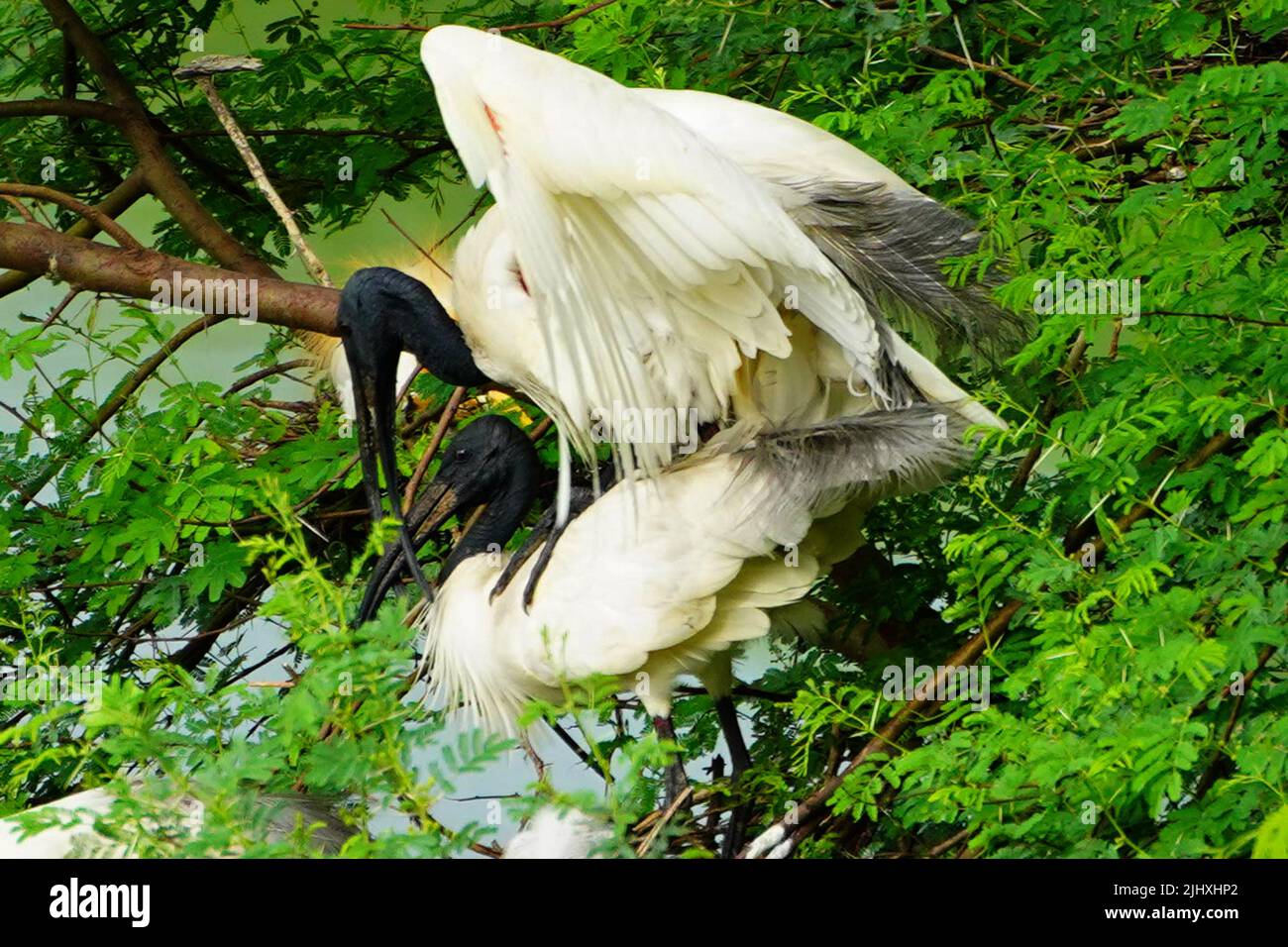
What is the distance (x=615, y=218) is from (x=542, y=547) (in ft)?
2.23

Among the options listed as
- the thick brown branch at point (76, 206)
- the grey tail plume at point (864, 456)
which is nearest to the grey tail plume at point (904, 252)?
the grey tail plume at point (864, 456)

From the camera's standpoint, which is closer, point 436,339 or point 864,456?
point 864,456

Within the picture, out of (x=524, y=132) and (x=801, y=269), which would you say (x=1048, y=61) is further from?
(x=524, y=132)

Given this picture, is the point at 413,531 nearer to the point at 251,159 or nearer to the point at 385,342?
the point at 385,342

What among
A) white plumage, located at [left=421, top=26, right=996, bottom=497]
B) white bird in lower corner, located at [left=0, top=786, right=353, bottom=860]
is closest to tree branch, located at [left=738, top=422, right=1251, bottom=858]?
white plumage, located at [left=421, top=26, right=996, bottom=497]

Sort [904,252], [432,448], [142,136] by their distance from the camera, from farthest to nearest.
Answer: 1. [142,136]
2. [432,448]
3. [904,252]

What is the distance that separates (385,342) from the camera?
3004 mm

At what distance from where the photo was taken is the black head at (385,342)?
2.98m

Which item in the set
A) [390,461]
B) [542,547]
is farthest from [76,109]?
[542,547]

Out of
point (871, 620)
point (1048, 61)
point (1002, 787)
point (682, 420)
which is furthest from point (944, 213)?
point (1002, 787)

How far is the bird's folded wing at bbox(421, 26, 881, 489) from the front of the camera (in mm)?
2189

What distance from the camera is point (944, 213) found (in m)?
2.68

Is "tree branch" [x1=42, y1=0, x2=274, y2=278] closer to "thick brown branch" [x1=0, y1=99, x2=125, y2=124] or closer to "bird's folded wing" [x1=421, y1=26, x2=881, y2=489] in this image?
"thick brown branch" [x1=0, y1=99, x2=125, y2=124]
